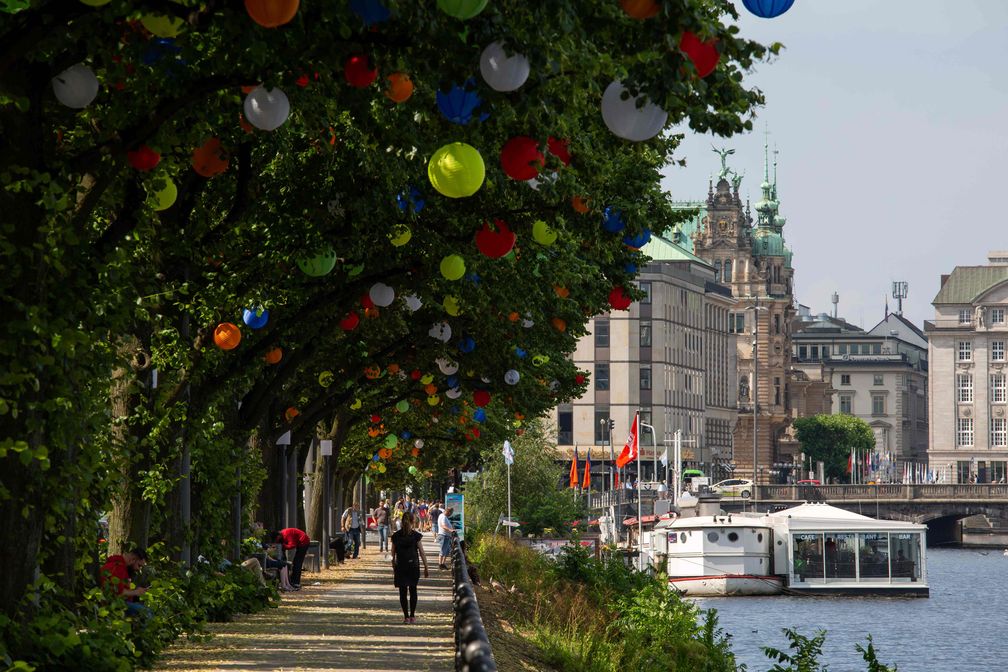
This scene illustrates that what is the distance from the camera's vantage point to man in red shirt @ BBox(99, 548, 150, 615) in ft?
57.2

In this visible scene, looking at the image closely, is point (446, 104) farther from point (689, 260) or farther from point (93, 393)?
point (689, 260)

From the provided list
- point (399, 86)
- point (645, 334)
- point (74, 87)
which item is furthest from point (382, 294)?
point (645, 334)

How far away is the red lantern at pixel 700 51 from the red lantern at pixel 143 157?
4.68m

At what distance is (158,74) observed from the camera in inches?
487

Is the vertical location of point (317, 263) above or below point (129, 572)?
above

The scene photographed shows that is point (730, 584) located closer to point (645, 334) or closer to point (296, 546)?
point (296, 546)

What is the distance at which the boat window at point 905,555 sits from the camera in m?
75.8

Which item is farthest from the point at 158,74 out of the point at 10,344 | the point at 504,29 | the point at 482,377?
the point at 482,377

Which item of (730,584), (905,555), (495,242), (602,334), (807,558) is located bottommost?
(730,584)

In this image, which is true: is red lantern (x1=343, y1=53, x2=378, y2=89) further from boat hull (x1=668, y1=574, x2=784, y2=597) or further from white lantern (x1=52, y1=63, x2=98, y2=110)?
boat hull (x1=668, y1=574, x2=784, y2=597)

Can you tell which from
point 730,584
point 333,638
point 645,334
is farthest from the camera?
point 645,334

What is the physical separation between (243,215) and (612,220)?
405 cm

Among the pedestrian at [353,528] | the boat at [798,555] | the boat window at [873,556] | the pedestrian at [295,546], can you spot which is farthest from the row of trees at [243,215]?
the boat window at [873,556]

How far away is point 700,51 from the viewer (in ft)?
31.9
